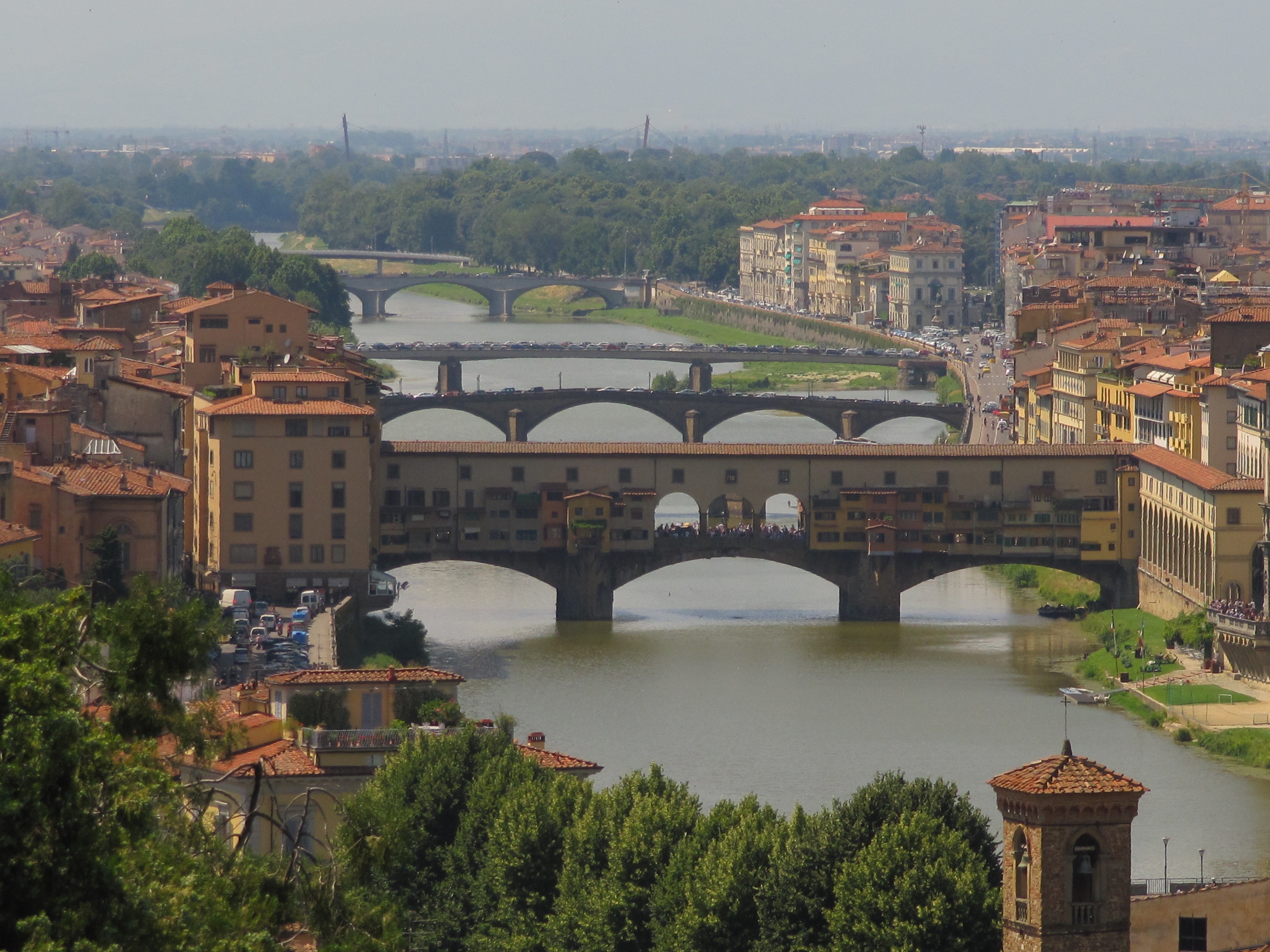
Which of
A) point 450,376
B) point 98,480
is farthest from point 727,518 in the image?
point 450,376

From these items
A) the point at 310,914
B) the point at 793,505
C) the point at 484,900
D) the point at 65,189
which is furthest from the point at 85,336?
the point at 65,189

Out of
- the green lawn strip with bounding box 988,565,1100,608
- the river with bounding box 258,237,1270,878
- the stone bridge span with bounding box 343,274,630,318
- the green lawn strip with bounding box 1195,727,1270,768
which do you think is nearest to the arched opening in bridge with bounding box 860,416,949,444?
the river with bounding box 258,237,1270,878

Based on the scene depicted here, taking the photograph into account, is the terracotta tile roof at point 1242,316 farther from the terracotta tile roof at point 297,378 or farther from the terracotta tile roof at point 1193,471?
the terracotta tile roof at point 297,378

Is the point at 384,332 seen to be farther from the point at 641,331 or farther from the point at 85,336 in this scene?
the point at 85,336

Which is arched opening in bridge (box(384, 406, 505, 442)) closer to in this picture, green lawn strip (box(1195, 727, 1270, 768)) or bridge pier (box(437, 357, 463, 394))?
bridge pier (box(437, 357, 463, 394))

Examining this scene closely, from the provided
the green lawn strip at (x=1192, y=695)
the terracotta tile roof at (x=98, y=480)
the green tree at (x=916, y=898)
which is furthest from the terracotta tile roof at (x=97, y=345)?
the green tree at (x=916, y=898)

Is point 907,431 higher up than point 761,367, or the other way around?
point 761,367

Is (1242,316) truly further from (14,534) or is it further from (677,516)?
(14,534)
